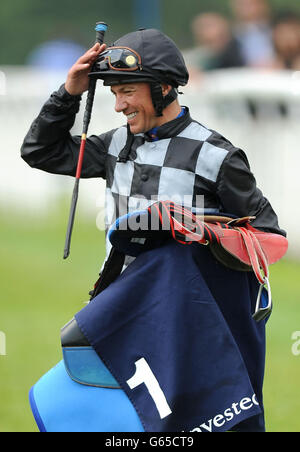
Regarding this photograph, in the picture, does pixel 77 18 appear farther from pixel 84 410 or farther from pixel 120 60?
pixel 84 410

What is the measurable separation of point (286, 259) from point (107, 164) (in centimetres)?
454

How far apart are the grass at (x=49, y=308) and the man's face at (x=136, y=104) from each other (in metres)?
1.77

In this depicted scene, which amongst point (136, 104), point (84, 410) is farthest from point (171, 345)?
point (136, 104)

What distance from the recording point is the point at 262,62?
9.18 meters

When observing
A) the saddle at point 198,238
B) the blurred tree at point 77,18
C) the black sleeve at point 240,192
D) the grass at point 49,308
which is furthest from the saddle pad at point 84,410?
the blurred tree at point 77,18

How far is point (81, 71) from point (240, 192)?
818 mm

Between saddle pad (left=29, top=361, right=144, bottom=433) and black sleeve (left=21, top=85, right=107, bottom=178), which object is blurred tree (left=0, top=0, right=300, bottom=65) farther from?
saddle pad (left=29, top=361, right=144, bottom=433)

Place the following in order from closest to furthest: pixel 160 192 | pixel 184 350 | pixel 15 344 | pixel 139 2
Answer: pixel 184 350
pixel 160 192
pixel 15 344
pixel 139 2

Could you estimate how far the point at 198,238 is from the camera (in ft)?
10.9

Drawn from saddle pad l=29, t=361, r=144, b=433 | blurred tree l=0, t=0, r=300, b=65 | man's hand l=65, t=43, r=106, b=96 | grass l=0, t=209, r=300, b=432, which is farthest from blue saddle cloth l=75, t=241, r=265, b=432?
blurred tree l=0, t=0, r=300, b=65

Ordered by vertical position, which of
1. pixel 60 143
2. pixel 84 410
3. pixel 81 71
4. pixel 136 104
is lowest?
pixel 84 410

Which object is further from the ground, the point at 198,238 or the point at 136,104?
the point at 136,104

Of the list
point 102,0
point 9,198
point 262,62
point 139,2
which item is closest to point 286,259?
point 262,62
